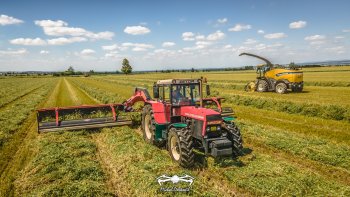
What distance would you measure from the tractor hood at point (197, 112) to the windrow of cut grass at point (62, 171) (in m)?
2.74

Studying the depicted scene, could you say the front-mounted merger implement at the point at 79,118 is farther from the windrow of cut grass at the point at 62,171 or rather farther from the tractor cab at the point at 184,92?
the tractor cab at the point at 184,92

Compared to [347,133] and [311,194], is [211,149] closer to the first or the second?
[311,194]

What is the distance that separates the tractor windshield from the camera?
8.20 m

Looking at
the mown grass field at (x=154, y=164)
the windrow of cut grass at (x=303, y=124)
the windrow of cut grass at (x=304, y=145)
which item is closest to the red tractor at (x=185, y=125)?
the mown grass field at (x=154, y=164)

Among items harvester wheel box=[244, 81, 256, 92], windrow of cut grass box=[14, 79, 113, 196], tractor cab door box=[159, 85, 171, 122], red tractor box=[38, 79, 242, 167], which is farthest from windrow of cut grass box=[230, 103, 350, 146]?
harvester wheel box=[244, 81, 256, 92]

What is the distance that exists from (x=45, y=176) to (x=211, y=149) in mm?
4012

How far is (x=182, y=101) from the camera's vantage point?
8.23 metres

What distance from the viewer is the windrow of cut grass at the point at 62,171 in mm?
5730

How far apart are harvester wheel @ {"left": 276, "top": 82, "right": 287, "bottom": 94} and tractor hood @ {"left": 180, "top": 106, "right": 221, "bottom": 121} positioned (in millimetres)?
15599

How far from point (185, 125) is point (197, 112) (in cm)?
51

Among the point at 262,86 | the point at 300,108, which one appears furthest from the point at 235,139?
the point at 262,86

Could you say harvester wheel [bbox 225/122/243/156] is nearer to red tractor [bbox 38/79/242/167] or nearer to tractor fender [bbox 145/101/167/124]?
red tractor [bbox 38/79/242/167]

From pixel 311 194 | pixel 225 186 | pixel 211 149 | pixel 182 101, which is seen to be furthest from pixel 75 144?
pixel 311 194

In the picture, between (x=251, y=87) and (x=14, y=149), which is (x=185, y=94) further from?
(x=251, y=87)
